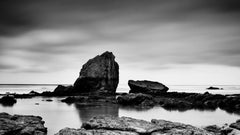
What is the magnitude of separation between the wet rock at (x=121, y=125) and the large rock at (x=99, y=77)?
185 ft

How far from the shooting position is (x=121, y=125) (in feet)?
34.7

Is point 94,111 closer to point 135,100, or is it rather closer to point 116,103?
point 135,100

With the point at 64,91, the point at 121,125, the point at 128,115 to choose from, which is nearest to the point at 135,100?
the point at 128,115

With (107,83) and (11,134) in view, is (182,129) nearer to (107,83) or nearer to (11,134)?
(11,134)

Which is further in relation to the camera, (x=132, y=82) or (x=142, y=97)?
Answer: (x=132, y=82)

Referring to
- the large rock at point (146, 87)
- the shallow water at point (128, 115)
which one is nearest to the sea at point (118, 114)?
the shallow water at point (128, 115)

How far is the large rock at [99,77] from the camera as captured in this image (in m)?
69.7

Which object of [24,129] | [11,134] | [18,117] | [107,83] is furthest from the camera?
[107,83]

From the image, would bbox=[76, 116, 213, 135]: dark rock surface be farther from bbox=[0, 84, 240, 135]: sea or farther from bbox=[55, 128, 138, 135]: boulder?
bbox=[0, 84, 240, 135]: sea

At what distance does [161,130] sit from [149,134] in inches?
22.4

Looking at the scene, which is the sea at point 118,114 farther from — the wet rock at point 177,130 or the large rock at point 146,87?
the large rock at point 146,87

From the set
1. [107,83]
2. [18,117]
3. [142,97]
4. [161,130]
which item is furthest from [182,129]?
[107,83]

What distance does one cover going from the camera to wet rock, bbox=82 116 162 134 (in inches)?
405

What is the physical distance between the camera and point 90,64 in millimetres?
74250
